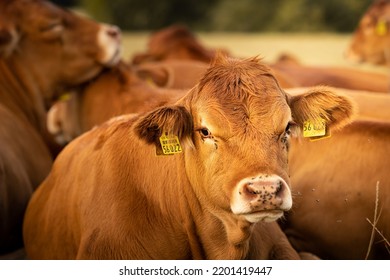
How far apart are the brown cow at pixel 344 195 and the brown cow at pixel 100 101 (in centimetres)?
147

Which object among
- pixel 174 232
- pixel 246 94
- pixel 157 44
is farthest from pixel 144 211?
pixel 157 44

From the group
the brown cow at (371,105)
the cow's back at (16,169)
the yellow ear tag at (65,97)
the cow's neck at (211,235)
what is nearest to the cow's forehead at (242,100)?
the cow's neck at (211,235)

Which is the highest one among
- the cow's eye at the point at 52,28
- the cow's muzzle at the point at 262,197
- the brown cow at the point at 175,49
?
the cow's eye at the point at 52,28

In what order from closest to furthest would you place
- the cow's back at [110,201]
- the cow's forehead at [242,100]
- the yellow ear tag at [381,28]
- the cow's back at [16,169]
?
the cow's forehead at [242,100], the cow's back at [110,201], the cow's back at [16,169], the yellow ear tag at [381,28]

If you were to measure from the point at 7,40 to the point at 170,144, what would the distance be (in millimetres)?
3563

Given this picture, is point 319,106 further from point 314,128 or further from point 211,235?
point 211,235

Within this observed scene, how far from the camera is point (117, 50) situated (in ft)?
27.2

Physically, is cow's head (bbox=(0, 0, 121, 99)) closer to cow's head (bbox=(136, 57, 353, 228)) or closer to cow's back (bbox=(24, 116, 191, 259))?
cow's back (bbox=(24, 116, 191, 259))

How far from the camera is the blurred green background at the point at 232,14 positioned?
32.0 metres

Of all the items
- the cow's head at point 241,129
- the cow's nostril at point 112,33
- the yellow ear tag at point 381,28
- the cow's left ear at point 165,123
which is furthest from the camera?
the yellow ear tag at point 381,28

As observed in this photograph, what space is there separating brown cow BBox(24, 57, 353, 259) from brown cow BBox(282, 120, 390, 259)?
0.73 meters

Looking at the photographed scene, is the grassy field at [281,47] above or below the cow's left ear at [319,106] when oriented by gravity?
below

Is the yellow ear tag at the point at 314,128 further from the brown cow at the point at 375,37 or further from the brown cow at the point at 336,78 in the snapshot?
the brown cow at the point at 375,37
